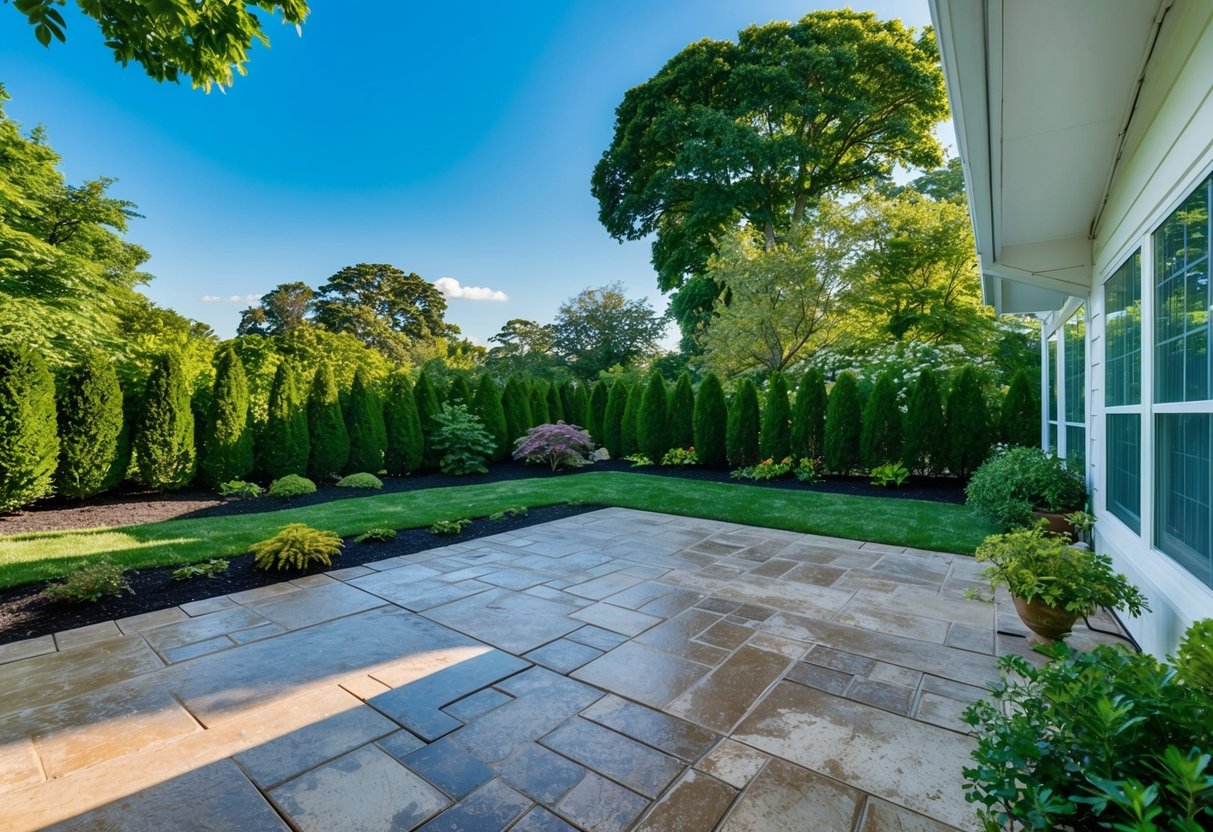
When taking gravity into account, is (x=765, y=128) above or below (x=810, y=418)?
above

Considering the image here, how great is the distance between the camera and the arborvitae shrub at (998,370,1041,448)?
7.14m

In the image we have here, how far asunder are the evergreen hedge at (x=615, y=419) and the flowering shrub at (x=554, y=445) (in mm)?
1210

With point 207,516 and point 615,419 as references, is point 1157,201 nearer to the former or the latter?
point 207,516

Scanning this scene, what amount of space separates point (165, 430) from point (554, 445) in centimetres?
582

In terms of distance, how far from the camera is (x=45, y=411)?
581cm

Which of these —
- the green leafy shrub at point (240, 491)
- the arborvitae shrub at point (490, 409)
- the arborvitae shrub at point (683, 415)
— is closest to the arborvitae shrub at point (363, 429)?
the green leafy shrub at point (240, 491)

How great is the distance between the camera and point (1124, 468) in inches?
123

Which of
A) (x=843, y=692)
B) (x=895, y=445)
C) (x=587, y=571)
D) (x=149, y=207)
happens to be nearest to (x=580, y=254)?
(x=149, y=207)

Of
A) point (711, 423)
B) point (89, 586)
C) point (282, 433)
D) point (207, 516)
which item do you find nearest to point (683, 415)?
point (711, 423)

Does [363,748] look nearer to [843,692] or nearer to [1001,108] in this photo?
[843,692]

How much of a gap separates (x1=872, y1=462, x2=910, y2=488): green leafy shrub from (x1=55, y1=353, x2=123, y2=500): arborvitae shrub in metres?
10.3

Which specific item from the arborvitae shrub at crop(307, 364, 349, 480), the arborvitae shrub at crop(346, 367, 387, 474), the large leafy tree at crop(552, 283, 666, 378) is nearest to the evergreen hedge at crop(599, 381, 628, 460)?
the arborvitae shrub at crop(346, 367, 387, 474)

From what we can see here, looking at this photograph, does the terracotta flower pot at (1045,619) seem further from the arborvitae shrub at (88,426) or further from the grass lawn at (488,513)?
the arborvitae shrub at (88,426)

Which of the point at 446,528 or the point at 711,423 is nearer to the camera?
the point at 446,528
